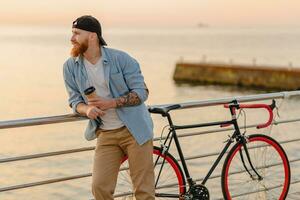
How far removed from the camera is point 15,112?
35.5 m

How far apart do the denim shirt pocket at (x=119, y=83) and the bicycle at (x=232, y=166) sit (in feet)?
1.44

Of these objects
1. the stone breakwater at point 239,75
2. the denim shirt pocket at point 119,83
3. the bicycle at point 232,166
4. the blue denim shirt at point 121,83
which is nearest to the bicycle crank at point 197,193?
the bicycle at point 232,166

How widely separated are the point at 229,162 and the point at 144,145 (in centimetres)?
104

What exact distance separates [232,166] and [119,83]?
5.06 ft

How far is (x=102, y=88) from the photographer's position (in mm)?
4172

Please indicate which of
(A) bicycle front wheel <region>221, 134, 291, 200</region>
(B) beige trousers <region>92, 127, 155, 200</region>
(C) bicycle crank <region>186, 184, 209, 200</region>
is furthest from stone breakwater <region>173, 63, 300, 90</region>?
(B) beige trousers <region>92, 127, 155, 200</region>

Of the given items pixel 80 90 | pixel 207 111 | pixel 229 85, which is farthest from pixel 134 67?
pixel 229 85

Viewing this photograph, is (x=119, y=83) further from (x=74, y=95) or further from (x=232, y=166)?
(x=232, y=166)

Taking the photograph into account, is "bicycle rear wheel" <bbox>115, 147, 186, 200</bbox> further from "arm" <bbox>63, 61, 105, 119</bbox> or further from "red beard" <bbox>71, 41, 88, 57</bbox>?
"red beard" <bbox>71, 41, 88, 57</bbox>

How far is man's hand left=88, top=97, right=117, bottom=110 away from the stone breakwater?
38179 millimetres

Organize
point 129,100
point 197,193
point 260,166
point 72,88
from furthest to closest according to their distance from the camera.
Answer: point 260,166 → point 197,193 → point 72,88 → point 129,100

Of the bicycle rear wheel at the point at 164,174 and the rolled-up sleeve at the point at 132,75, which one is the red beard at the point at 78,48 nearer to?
the rolled-up sleeve at the point at 132,75

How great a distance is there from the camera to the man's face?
4.04 meters

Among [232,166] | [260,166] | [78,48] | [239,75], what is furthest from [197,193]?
[239,75]
